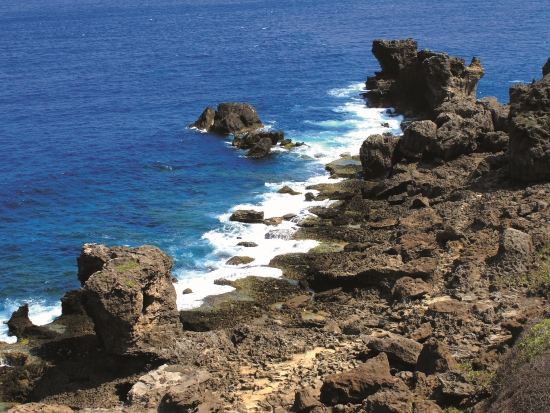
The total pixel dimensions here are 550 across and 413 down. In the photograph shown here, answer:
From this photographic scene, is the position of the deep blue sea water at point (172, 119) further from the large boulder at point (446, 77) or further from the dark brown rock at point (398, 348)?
the dark brown rock at point (398, 348)

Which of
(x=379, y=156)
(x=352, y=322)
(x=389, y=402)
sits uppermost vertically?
(x=379, y=156)

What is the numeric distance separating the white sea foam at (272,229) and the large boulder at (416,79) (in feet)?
15.3

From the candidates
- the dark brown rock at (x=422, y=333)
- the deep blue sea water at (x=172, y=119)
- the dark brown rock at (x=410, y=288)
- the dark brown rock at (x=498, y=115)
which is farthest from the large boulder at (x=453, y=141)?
the dark brown rock at (x=422, y=333)

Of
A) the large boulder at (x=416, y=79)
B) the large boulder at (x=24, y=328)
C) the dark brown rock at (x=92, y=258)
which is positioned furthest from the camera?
the large boulder at (x=416, y=79)

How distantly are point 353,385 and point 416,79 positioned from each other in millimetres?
67501

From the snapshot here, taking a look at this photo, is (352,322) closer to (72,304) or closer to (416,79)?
(72,304)

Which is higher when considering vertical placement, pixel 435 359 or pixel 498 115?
pixel 498 115

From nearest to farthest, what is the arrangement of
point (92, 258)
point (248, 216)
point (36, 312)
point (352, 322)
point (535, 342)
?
point (535, 342) < point (352, 322) < point (92, 258) < point (36, 312) < point (248, 216)

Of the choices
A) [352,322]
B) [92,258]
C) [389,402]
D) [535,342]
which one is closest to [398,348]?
[389,402]

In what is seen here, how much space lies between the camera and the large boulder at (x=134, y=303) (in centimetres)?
3241

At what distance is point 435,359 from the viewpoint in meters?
27.5

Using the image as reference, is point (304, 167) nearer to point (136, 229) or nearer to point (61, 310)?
point (136, 229)

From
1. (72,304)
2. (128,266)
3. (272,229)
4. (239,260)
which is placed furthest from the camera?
(272,229)

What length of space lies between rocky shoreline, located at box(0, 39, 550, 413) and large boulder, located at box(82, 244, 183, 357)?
7 cm
